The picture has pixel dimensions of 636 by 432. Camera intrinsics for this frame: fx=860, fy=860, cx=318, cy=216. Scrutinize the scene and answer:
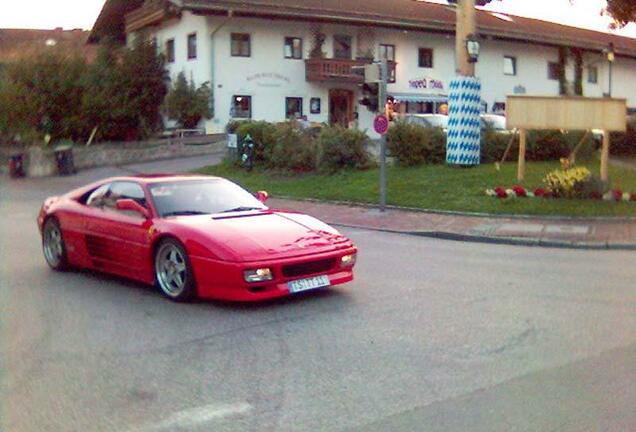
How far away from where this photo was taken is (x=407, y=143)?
23516 mm

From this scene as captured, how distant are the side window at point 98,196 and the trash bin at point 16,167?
23132 millimetres

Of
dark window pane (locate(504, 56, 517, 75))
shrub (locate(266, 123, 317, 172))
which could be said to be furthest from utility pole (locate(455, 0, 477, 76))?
dark window pane (locate(504, 56, 517, 75))

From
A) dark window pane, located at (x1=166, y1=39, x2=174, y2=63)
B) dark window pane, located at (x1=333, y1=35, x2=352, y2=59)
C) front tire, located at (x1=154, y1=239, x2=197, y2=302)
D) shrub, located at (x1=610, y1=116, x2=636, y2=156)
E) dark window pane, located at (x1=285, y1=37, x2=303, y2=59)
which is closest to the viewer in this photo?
front tire, located at (x1=154, y1=239, x2=197, y2=302)

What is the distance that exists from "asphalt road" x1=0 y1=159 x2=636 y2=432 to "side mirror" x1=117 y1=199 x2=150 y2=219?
886 mm

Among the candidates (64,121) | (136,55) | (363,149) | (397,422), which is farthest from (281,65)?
(397,422)

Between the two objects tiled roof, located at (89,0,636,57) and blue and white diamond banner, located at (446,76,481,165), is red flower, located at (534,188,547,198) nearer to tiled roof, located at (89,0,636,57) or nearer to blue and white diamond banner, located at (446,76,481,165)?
blue and white diamond banner, located at (446,76,481,165)

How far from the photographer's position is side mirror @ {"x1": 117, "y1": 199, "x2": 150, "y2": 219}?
9.27 meters

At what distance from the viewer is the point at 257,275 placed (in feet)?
27.1

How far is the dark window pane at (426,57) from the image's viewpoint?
43.7 metres

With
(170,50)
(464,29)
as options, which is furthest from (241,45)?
(464,29)

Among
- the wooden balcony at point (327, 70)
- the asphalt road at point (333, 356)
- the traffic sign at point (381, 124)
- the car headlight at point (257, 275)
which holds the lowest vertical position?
the asphalt road at point (333, 356)

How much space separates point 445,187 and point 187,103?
18.5m

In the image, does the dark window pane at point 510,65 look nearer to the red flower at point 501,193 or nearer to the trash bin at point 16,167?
the trash bin at point 16,167

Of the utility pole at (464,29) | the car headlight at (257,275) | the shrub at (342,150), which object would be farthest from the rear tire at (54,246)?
the utility pole at (464,29)
